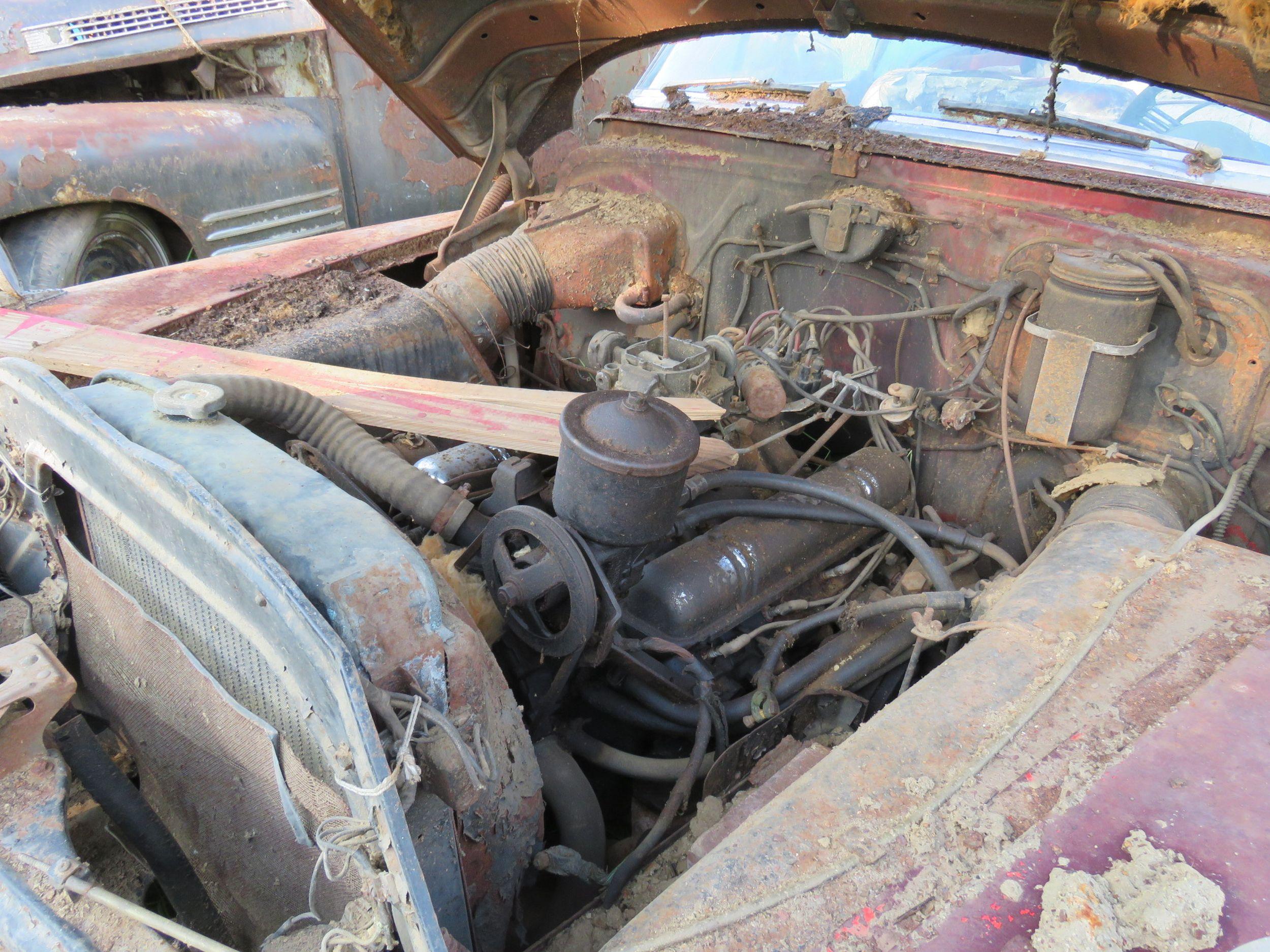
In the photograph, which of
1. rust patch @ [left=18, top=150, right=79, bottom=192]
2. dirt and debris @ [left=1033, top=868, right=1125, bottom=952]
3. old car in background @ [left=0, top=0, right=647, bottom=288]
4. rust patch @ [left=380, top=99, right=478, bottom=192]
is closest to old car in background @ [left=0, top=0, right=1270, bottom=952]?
dirt and debris @ [left=1033, top=868, right=1125, bottom=952]

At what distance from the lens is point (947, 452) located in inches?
97.4

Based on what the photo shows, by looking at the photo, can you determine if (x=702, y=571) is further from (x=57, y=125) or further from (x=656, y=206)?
(x=57, y=125)

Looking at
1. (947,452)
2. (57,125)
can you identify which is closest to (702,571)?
(947,452)

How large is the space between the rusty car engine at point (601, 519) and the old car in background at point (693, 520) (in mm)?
12

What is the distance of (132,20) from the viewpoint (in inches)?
187

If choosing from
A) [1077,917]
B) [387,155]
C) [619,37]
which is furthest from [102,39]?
[1077,917]

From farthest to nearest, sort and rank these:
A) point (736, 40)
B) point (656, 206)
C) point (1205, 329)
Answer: point (736, 40), point (656, 206), point (1205, 329)

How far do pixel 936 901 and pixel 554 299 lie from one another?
7.45ft

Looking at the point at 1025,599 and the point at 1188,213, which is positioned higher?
the point at 1188,213

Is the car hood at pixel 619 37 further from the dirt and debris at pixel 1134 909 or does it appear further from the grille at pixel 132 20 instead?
the grille at pixel 132 20

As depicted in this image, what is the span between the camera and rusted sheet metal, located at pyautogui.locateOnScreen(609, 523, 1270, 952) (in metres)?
0.93

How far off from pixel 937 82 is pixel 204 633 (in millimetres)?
2654

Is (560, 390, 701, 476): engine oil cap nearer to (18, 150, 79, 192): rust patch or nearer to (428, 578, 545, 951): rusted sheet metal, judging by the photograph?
(428, 578, 545, 951): rusted sheet metal

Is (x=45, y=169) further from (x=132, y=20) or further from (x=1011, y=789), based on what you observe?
(x=1011, y=789)
